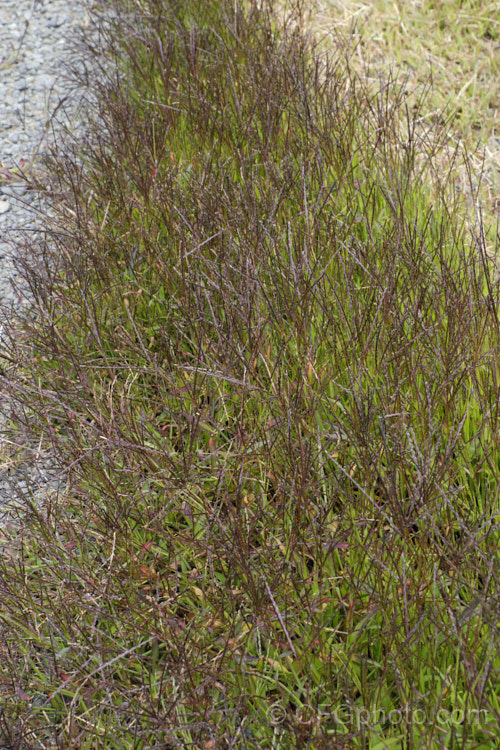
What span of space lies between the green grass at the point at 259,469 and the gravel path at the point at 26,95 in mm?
376

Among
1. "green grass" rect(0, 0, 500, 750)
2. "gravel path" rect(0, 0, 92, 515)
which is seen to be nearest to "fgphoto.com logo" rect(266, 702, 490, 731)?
"green grass" rect(0, 0, 500, 750)

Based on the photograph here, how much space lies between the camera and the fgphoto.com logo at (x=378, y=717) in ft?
4.28

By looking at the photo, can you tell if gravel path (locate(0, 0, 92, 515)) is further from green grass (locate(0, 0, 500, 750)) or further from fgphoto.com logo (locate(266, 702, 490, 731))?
fgphoto.com logo (locate(266, 702, 490, 731))

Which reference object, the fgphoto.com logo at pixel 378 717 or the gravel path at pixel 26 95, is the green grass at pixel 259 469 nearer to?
A: the fgphoto.com logo at pixel 378 717

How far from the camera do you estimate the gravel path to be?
3.13 meters

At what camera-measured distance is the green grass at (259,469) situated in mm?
1427

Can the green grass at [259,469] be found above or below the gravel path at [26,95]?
below

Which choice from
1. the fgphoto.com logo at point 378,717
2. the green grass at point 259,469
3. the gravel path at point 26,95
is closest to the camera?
the fgphoto.com logo at point 378,717

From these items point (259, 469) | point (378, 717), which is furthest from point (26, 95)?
point (378, 717)

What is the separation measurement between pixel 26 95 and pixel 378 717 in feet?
13.6

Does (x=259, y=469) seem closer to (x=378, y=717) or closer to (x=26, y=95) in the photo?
(x=378, y=717)

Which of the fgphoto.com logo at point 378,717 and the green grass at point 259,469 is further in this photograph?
the green grass at point 259,469

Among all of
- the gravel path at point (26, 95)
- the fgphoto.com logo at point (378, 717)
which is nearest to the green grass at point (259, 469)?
the fgphoto.com logo at point (378, 717)

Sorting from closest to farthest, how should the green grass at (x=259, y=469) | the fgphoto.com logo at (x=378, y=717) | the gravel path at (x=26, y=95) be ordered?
Result: 1. the fgphoto.com logo at (x=378, y=717)
2. the green grass at (x=259, y=469)
3. the gravel path at (x=26, y=95)
